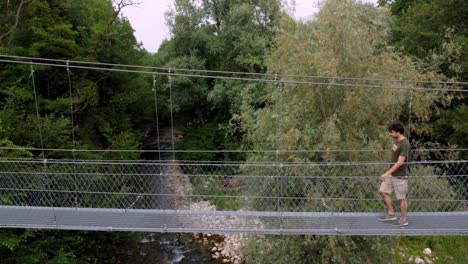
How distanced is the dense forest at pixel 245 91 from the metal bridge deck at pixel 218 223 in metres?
0.82

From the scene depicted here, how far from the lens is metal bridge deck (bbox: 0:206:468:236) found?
3.36 meters

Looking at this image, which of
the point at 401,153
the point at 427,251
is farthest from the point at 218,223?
the point at 427,251

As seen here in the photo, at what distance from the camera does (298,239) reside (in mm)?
4645

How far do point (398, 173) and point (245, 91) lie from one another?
119 inches

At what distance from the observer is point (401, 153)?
3.08m

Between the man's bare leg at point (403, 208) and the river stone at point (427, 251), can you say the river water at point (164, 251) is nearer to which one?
the river stone at point (427, 251)

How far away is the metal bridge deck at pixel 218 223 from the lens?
336cm

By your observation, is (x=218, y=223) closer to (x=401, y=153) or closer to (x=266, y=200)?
(x=266, y=200)

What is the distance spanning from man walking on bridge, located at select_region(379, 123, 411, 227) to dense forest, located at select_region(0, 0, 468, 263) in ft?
3.56

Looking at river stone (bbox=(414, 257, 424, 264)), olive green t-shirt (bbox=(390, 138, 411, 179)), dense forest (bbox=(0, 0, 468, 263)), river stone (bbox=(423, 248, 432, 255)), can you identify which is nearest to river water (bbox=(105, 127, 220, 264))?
dense forest (bbox=(0, 0, 468, 263))

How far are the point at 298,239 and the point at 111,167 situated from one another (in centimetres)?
344

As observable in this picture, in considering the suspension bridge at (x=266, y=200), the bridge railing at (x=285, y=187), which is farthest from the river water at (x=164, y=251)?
the bridge railing at (x=285, y=187)

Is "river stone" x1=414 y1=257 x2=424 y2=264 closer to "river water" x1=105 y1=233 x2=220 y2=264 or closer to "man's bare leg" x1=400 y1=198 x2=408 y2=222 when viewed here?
"river water" x1=105 y1=233 x2=220 y2=264

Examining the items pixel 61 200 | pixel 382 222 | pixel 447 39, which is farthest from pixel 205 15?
pixel 382 222
